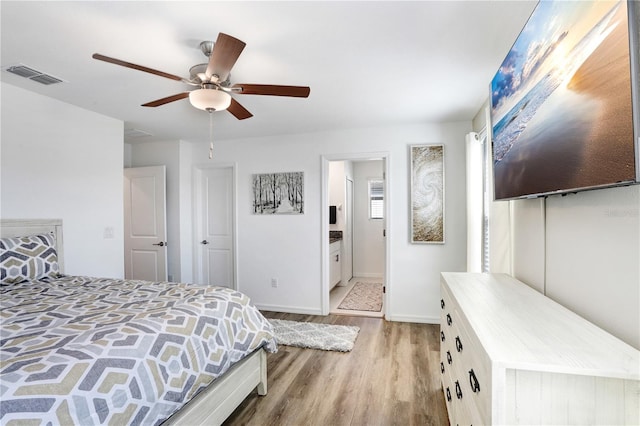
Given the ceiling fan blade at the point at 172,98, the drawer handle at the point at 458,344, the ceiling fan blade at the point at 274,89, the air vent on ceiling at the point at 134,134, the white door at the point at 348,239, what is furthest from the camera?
the white door at the point at 348,239

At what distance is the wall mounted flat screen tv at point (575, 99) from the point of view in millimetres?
795

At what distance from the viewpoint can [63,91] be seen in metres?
2.68

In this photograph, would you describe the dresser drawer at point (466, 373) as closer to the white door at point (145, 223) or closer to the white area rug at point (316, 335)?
the white area rug at point (316, 335)

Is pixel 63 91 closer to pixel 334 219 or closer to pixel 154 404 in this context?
pixel 154 404

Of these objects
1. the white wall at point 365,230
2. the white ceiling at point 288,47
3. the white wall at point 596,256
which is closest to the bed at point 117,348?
the white ceiling at point 288,47

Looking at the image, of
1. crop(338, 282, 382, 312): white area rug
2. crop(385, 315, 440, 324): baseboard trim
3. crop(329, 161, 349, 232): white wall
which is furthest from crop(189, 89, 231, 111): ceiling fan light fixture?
crop(329, 161, 349, 232): white wall

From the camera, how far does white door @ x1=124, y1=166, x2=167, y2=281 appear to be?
4.23 m

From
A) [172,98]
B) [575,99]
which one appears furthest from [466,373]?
[172,98]

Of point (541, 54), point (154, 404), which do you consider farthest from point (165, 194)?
point (541, 54)

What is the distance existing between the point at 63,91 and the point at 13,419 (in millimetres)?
2718

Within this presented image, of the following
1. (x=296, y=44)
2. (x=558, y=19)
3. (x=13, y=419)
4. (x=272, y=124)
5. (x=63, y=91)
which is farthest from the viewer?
(x=272, y=124)

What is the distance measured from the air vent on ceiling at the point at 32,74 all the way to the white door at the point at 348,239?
4.28 meters

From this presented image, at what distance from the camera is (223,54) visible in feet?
5.29

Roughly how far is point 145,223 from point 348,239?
3.42 metres
